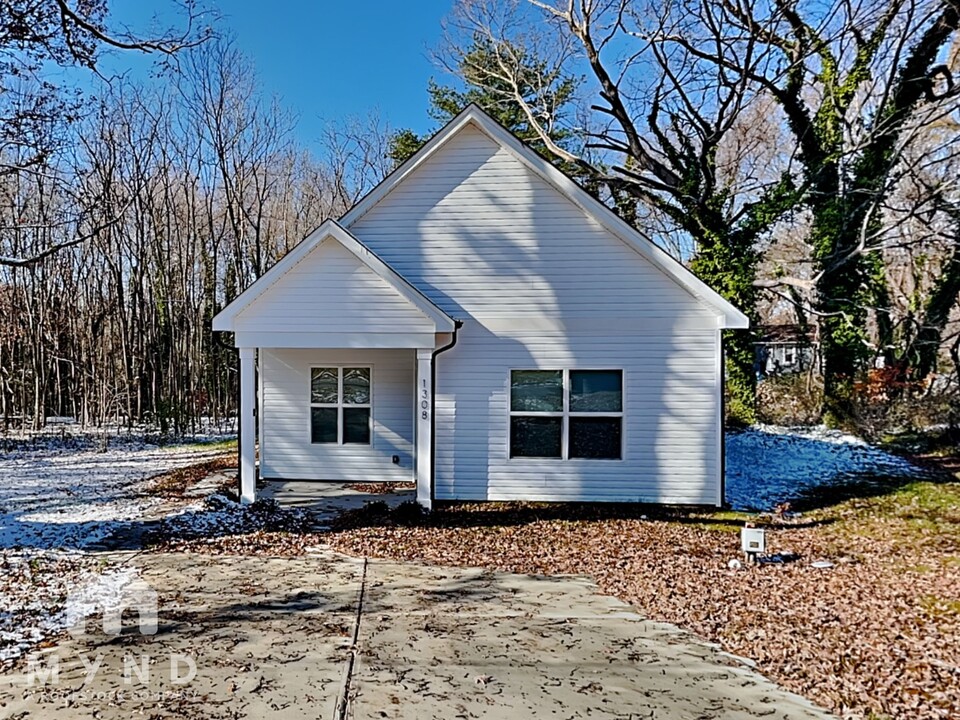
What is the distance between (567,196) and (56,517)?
8438 millimetres

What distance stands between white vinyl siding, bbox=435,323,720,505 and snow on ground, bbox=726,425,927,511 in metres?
1.46

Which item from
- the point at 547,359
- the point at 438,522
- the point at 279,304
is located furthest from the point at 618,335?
the point at 279,304

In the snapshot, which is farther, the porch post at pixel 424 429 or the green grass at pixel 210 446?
the green grass at pixel 210 446

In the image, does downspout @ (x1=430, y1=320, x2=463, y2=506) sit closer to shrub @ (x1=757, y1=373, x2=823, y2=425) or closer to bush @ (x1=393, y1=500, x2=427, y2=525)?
bush @ (x1=393, y1=500, x2=427, y2=525)

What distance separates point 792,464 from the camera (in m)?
12.9

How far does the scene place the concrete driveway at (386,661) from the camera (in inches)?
146

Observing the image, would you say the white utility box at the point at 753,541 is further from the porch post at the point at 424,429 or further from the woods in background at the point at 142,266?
the woods in background at the point at 142,266

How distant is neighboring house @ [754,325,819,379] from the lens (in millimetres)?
19172

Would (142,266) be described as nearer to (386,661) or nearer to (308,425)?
(308,425)

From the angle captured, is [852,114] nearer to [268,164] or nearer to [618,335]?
[618,335]

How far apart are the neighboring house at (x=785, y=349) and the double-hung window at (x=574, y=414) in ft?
34.2

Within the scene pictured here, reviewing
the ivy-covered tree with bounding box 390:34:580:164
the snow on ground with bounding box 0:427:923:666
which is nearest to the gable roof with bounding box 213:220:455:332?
the snow on ground with bounding box 0:427:923:666

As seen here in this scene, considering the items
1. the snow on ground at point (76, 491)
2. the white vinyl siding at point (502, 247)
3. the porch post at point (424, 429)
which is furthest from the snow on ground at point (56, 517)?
the white vinyl siding at point (502, 247)

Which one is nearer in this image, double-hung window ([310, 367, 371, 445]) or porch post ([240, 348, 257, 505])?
porch post ([240, 348, 257, 505])
